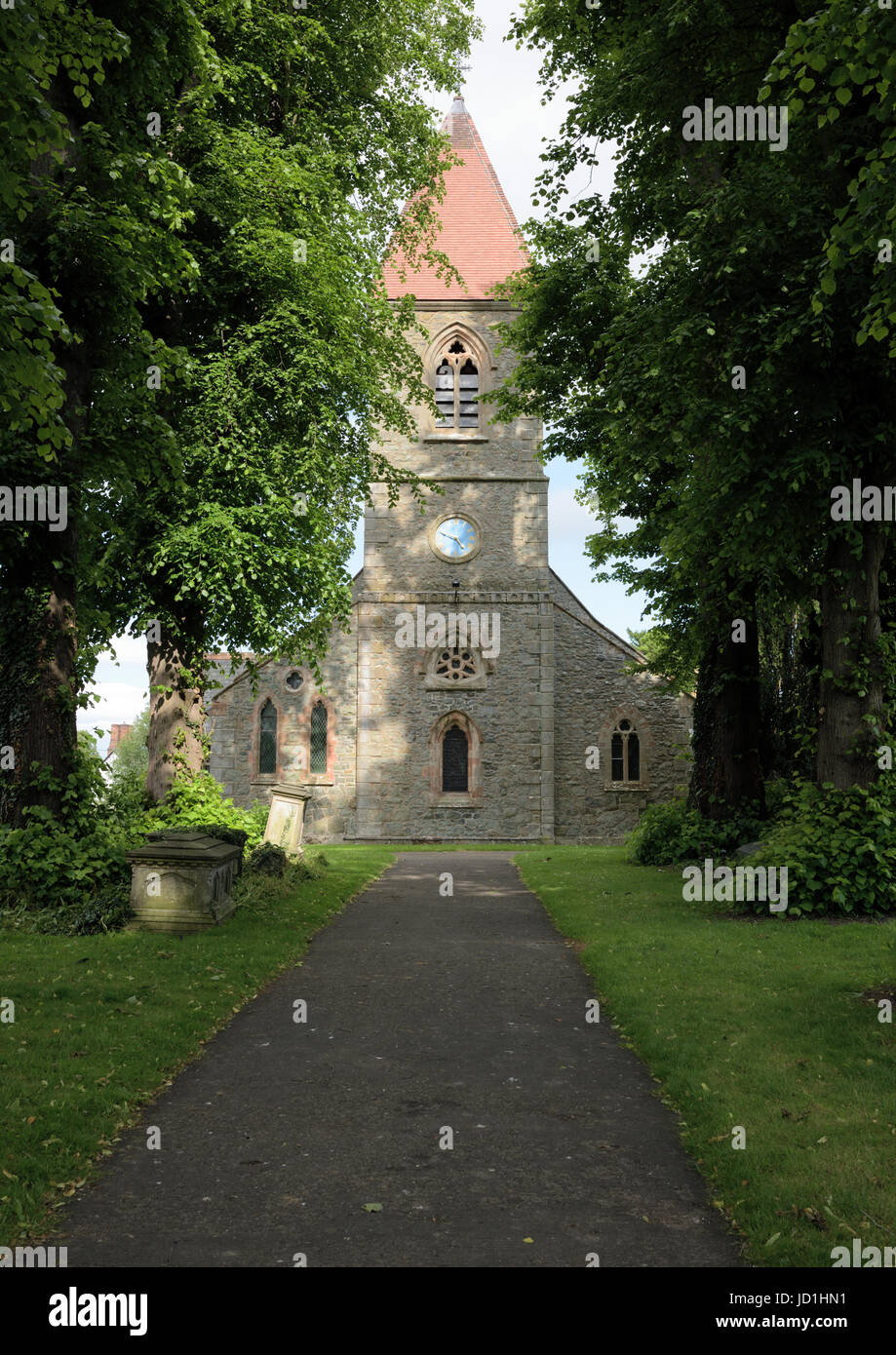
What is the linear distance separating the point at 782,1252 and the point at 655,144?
14.3 m

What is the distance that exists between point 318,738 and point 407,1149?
2354 cm

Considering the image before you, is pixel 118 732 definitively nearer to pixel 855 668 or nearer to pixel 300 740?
pixel 300 740

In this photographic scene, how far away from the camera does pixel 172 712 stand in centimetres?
1366

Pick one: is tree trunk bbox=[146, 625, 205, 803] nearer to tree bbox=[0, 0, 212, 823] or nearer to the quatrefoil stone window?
tree bbox=[0, 0, 212, 823]

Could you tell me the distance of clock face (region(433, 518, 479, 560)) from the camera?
2809 cm

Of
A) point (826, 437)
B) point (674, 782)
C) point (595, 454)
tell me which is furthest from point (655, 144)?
point (674, 782)

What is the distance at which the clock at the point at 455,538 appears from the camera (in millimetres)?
28078

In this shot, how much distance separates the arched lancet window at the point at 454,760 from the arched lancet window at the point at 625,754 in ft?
14.3

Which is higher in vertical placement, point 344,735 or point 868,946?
point 344,735

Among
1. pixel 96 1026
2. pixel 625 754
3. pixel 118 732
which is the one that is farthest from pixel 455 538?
pixel 118 732

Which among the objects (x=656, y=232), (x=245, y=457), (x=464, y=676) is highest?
(x=656, y=232)
